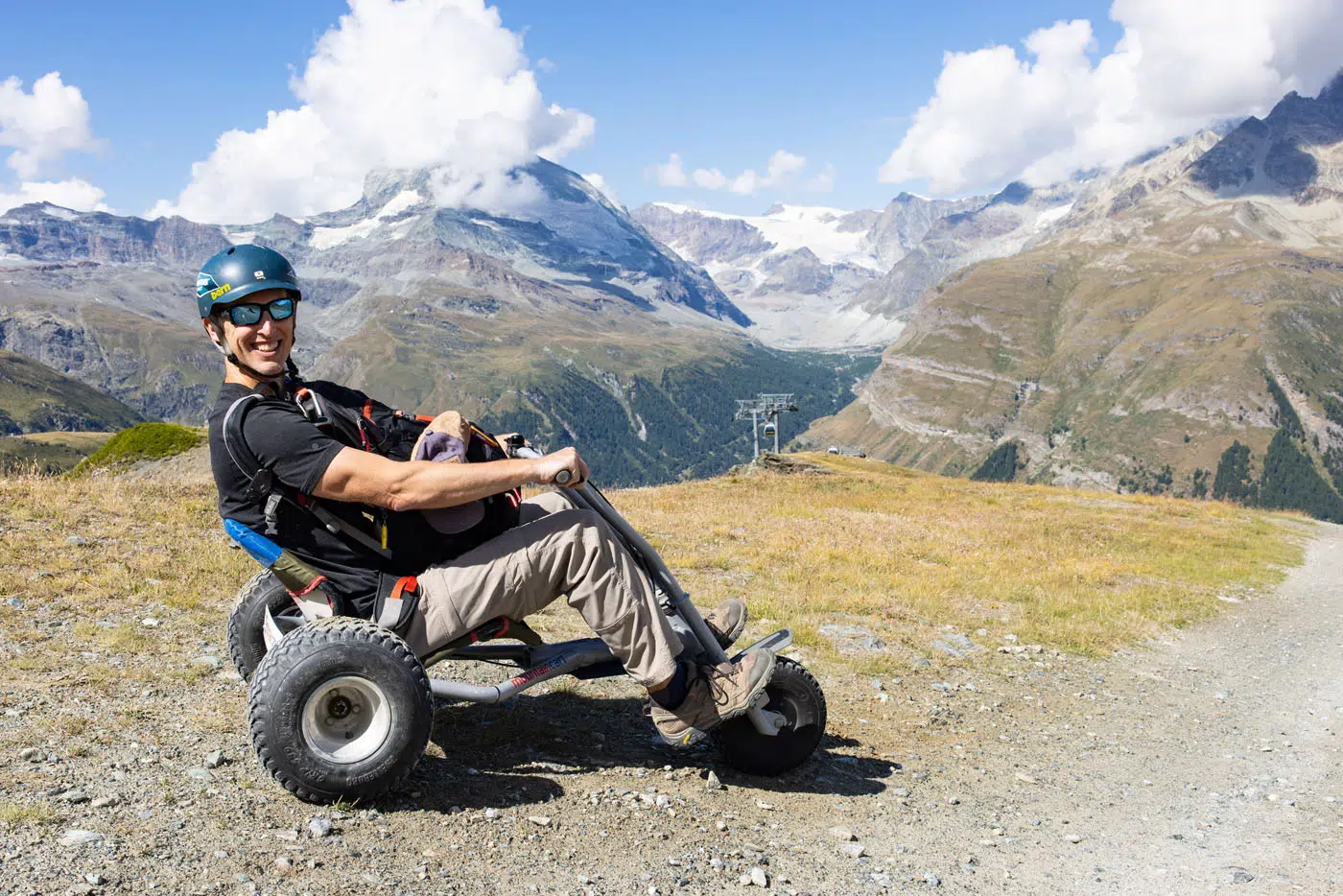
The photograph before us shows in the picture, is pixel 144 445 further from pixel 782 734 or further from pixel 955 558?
pixel 782 734

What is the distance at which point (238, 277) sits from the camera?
20.3 feet

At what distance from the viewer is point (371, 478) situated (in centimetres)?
549

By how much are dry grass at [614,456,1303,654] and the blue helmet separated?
8573mm

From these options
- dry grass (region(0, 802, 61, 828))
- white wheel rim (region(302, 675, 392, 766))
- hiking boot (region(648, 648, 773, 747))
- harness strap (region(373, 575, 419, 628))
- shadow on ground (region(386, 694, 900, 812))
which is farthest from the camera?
hiking boot (region(648, 648, 773, 747))

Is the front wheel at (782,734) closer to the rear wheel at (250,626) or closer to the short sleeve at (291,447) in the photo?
the short sleeve at (291,447)

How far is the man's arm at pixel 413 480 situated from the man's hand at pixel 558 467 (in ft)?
0.09

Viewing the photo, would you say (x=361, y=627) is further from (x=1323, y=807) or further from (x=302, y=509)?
(x=1323, y=807)

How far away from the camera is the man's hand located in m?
5.72

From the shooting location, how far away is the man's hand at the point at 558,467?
5723 millimetres

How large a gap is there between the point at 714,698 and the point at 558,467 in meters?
2.23

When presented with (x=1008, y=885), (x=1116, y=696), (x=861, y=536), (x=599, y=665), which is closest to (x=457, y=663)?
(x=599, y=665)

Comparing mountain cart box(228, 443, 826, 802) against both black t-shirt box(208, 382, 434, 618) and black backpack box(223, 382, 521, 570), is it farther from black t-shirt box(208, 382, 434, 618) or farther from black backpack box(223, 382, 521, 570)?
black backpack box(223, 382, 521, 570)

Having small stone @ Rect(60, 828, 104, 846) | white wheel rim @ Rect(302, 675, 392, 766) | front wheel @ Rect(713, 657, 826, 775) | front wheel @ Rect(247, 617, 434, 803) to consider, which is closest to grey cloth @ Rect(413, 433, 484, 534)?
front wheel @ Rect(247, 617, 434, 803)

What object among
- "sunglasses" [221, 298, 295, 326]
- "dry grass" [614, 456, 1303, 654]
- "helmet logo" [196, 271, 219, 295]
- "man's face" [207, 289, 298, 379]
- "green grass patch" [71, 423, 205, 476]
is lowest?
"green grass patch" [71, 423, 205, 476]
